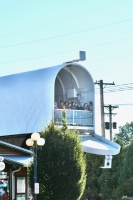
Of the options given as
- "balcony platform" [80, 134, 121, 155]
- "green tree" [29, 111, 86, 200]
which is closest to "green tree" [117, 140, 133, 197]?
"balcony platform" [80, 134, 121, 155]

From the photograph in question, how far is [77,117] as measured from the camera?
148ft

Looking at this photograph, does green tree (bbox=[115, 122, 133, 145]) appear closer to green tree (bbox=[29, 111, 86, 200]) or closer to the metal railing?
the metal railing

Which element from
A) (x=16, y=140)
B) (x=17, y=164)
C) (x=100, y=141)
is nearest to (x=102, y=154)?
(x=100, y=141)

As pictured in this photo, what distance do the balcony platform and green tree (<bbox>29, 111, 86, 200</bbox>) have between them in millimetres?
9357

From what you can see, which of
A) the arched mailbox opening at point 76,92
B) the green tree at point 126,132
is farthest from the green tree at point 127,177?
the green tree at point 126,132

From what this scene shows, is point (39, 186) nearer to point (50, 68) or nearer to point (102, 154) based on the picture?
point (102, 154)

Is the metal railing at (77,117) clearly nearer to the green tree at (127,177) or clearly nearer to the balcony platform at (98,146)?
the balcony platform at (98,146)

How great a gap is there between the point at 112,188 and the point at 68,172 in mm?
14103

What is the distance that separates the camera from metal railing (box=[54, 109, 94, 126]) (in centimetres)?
4409

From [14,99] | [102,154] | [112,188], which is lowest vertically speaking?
[112,188]

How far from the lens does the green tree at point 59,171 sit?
32.2 meters

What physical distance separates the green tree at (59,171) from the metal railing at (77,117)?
11.0 m

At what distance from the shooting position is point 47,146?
32.6 meters

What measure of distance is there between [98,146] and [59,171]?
1126cm
